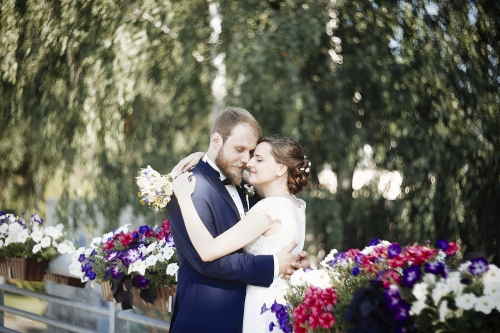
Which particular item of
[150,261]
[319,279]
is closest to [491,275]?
[319,279]

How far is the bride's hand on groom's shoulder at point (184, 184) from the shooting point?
89.2 inches

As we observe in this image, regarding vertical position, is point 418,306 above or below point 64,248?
above

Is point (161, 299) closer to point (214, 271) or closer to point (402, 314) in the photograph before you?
point (214, 271)

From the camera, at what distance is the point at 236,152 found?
2447 millimetres

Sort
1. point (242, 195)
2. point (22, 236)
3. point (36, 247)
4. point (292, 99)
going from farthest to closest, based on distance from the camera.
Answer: point (292, 99)
point (22, 236)
point (36, 247)
point (242, 195)

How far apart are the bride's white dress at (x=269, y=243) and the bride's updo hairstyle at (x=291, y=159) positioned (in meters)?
0.13

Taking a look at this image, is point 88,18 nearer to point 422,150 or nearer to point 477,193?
point 422,150

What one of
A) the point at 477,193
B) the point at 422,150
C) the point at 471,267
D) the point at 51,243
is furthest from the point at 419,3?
the point at 471,267

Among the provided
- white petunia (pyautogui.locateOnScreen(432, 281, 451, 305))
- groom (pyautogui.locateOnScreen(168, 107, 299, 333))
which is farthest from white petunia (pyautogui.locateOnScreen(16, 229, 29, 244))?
white petunia (pyautogui.locateOnScreen(432, 281, 451, 305))

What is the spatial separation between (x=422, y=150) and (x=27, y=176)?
528 cm

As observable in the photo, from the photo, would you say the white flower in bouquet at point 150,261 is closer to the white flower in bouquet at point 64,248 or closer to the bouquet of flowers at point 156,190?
the bouquet of flowers at point 156,190

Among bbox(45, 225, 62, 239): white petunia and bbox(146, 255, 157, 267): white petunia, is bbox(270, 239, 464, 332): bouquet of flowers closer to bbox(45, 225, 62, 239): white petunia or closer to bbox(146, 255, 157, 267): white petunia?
bbox(146, 255, 157, 267): white petunia

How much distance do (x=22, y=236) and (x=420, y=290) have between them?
2.84 meters

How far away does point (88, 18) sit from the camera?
6.00 m
